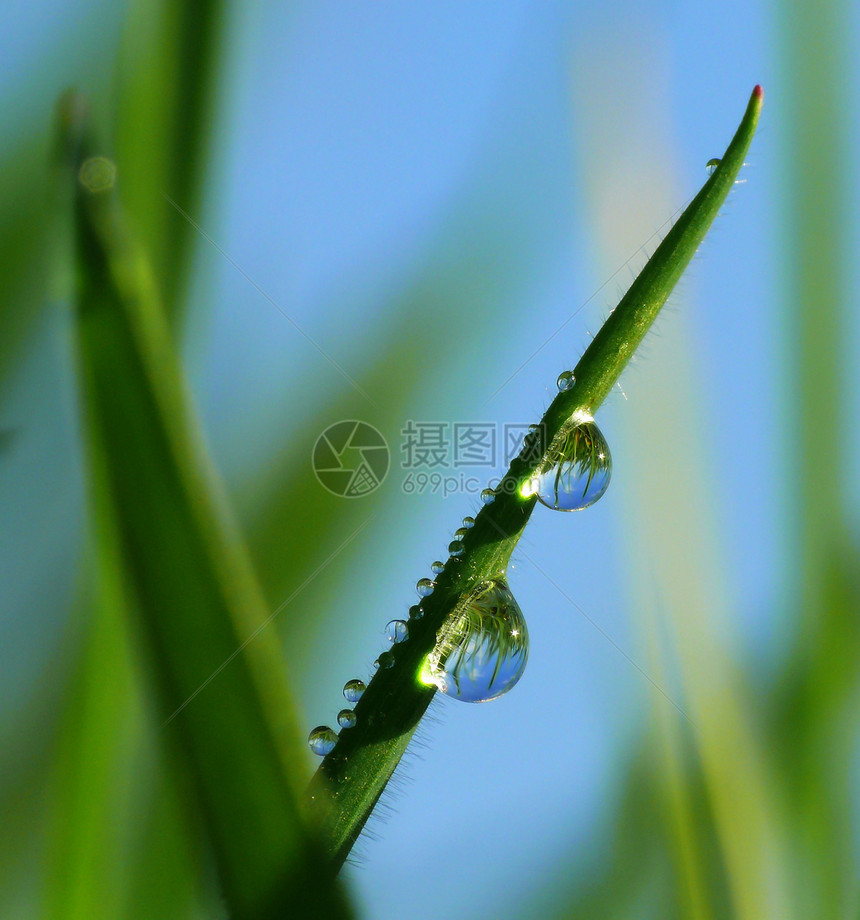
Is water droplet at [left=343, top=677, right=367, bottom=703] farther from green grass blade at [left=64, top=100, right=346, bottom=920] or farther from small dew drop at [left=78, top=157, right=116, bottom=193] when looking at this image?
Result: small dew drop at [left=78, top=157, right=116, bottom=193]

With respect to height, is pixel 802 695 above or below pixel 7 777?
below

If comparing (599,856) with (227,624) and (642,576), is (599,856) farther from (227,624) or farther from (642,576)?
(227,624)

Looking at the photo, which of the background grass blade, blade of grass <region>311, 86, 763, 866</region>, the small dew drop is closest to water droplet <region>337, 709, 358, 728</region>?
blade of grass <region>311, 86, 763, 866</region>

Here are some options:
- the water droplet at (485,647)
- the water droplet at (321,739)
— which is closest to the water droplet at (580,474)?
the water droplet at (485,647)

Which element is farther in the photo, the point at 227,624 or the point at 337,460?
the point at 337,460

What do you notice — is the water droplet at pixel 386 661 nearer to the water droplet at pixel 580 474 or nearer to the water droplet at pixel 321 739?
the water droplet at pixel 321 739

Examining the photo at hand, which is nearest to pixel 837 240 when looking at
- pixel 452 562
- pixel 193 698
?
pixel 452 562
